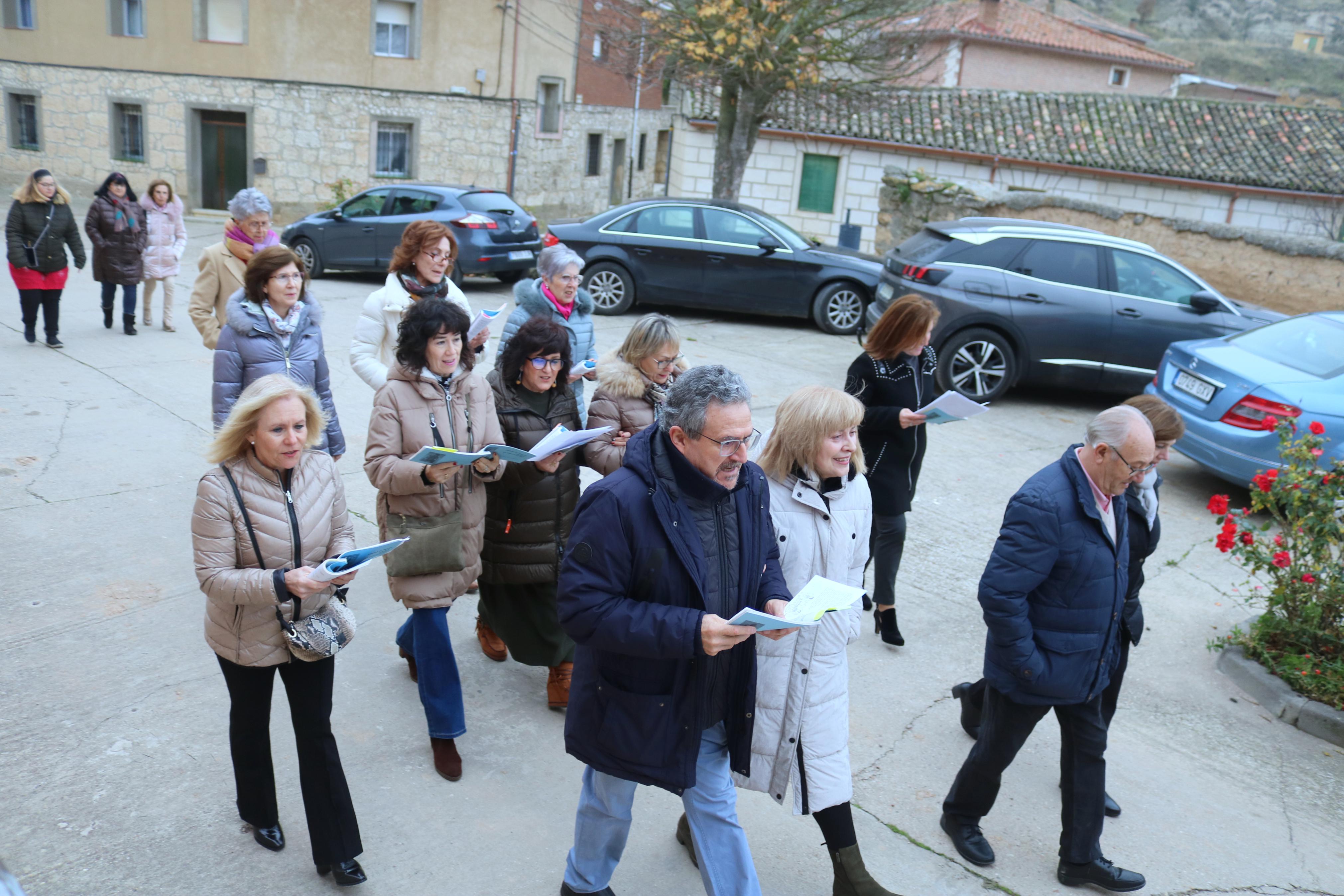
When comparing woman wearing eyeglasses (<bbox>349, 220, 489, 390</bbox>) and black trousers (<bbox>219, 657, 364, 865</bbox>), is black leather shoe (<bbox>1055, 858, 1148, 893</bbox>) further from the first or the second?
woman wearing eyeglasses (<bbox>349, 220, 489, 390</bbox>)

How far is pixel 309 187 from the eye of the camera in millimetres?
23625

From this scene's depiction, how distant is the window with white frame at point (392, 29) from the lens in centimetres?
2339

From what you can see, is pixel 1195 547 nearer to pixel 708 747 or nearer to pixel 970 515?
pixel 970 515

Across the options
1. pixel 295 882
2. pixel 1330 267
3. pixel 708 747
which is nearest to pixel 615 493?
pixel 708 747

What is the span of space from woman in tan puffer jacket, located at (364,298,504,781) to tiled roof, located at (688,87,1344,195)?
2290cm

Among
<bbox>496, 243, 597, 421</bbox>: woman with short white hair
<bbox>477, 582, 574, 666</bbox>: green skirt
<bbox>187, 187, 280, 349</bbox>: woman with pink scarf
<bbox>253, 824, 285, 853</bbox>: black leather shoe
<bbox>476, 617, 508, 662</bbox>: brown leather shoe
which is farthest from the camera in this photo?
<bbox>187, 187, 280, 349</bbox>: woman with pink scarf

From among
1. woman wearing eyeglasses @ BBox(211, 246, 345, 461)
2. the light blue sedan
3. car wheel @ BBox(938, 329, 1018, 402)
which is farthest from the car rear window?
woman wearing eyeglasses @ BBox(211, 246, 345, 461)

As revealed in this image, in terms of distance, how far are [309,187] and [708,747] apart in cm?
2299

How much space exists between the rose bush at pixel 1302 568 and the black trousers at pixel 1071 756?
2.02 meters

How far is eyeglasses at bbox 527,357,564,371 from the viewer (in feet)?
14.1

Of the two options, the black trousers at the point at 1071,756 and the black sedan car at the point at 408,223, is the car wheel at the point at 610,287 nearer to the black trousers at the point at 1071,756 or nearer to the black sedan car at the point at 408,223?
the black sedan car at the point at 408,223

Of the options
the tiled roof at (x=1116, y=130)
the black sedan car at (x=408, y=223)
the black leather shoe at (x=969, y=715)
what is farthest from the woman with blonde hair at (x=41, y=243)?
the tiled roof at (x=1116, y=130)

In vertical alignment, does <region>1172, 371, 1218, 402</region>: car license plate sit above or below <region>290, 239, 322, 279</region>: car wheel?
above

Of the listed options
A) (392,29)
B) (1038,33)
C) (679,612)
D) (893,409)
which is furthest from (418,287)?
(1038,33)
